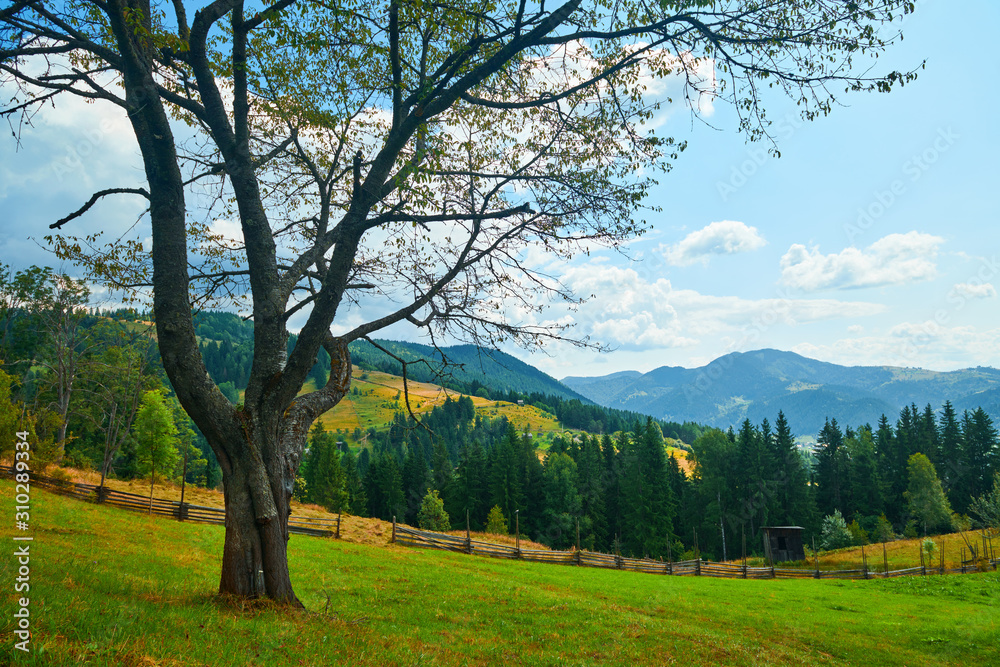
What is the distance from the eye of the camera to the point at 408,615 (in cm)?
964

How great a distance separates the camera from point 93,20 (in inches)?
268

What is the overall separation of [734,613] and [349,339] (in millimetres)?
15158

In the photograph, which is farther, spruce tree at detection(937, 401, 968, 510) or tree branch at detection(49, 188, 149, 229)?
spruce tree at detection(937, 401, 968, 510)

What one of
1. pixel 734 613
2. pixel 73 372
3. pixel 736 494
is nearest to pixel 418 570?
pixel 734 613

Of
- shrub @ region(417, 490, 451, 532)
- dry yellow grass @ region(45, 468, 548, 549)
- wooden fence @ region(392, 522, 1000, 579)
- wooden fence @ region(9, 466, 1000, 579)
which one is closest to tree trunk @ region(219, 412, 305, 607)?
wooden fence @ region(9, 466, 1000, 579)

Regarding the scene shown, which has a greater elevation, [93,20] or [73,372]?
[93,20]

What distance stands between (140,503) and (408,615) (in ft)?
80.5

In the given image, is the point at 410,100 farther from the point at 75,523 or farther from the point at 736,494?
the point at 736,494

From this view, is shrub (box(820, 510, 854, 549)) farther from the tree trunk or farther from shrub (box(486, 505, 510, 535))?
the tree trunk

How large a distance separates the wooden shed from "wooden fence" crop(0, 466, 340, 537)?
1586 inches

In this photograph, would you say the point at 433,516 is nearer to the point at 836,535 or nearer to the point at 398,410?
the point at 836,535

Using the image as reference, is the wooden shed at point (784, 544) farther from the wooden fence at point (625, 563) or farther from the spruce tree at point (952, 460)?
the spruce tree at point (952, 460)

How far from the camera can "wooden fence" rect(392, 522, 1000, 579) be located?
103 feet

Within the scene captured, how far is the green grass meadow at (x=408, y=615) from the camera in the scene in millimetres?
4746
